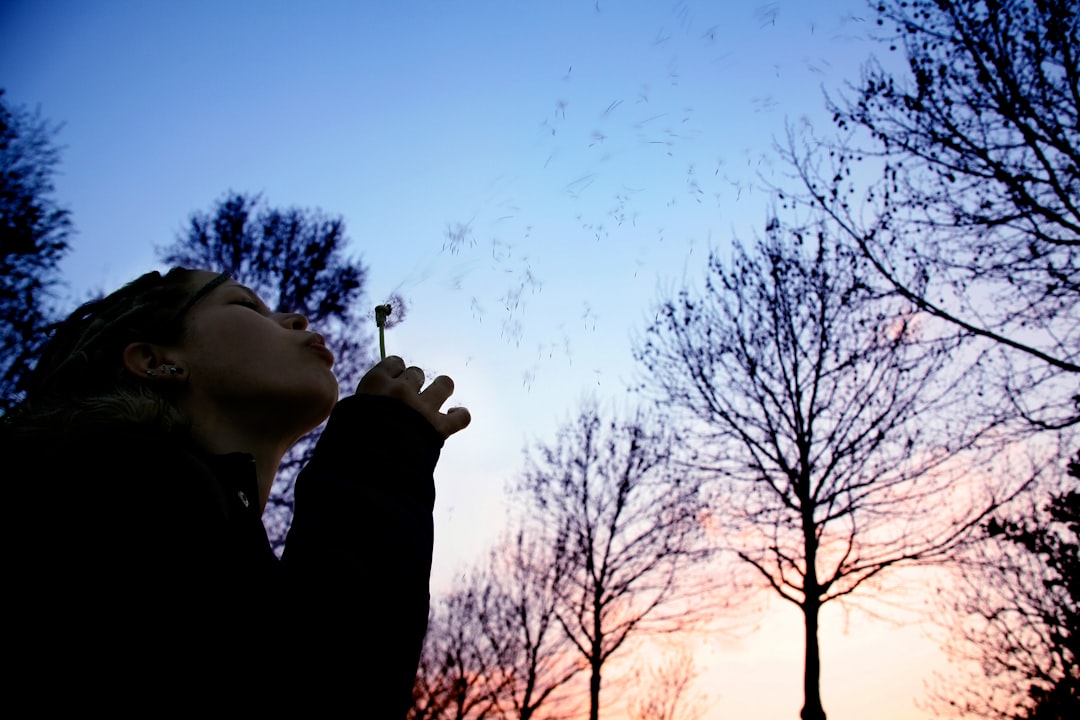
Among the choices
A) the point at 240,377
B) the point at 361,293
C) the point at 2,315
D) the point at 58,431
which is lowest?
the point at 58,431

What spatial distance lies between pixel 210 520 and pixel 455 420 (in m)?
0.80

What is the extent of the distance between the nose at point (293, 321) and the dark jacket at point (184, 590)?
2.28ft

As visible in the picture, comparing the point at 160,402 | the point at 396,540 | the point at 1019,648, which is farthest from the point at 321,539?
the point at 1019,648

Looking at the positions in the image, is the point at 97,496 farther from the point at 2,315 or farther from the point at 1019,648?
the point at 1019,648

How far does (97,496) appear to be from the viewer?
123 cm

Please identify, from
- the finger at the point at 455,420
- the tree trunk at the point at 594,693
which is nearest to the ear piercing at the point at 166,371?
the finger at the point at 455,420

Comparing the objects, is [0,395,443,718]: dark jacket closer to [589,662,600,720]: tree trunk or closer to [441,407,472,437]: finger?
[441,407,472,437]: finger

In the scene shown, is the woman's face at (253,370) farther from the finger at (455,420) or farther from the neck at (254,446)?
the finger at (455,420)

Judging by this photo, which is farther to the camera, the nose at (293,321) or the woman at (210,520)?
the nose at (293,321)

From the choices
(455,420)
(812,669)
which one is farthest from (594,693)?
(455,420)

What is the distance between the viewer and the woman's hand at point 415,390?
1921 mm

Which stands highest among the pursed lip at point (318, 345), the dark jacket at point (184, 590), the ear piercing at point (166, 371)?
the pursed lip at point (318, 345)

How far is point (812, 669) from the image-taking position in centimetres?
1175

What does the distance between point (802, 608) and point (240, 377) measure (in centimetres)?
1246
